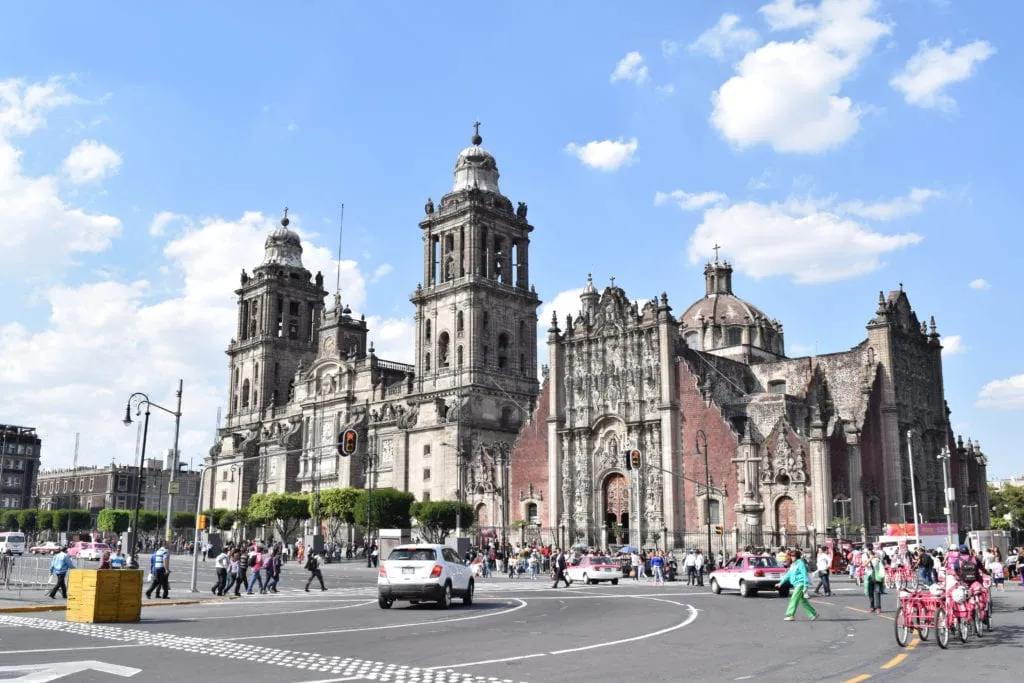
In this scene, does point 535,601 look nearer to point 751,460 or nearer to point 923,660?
point 923,660

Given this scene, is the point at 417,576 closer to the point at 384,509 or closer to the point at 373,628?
the point at 373,628

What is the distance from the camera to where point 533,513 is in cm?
7019


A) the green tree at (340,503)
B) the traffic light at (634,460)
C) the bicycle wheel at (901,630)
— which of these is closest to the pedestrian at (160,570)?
the traffic light at (634,460)

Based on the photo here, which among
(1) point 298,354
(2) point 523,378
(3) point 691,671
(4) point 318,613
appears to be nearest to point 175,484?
(4) point 318,613

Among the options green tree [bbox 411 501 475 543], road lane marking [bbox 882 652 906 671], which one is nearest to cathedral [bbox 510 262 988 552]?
green tree [bbox 411 501 475 543]

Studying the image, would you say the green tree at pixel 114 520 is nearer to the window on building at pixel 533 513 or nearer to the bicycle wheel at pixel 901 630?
the window on building at pixel 533 513

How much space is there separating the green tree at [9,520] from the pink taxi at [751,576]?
346 ft

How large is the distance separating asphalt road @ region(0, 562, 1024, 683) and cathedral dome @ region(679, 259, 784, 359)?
51923 mm

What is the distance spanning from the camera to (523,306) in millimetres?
88375

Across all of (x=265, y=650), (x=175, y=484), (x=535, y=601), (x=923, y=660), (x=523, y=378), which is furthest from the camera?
(x=523, y=378)

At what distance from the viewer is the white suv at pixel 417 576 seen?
2536 cm

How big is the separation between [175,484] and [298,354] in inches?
2930

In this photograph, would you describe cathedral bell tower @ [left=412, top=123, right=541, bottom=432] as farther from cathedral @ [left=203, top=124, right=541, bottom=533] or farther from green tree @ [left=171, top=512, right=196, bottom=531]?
green tree @ [left=171, top=512, right=196, bottom=531]

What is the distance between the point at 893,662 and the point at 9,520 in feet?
398
